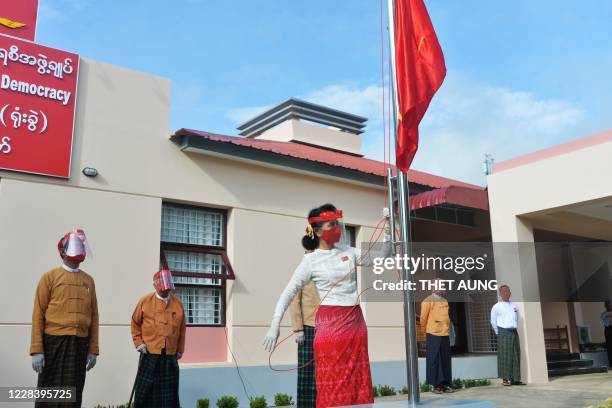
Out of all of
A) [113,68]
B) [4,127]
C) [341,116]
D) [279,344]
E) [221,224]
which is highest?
[341,116]

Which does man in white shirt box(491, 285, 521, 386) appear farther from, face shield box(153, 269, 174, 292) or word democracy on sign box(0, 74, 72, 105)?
word democracy on sign box(0, 74, 72, 105)

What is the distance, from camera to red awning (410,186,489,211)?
377 inches

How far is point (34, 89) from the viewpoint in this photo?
23.0 feet

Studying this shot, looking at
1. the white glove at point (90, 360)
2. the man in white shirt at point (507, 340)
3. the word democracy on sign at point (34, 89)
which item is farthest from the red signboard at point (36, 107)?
the man in white shirt at point (507, 340)

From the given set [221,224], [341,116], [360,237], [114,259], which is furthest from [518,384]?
[341,116]

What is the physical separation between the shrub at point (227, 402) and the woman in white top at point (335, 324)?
3.61m

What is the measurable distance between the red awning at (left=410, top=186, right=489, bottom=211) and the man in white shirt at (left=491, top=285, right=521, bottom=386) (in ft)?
4.95

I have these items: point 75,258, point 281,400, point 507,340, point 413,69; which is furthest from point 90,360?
point 507,340

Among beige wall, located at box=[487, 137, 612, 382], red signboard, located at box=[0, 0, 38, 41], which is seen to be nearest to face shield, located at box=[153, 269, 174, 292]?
red signboard, located at box=[0, 0, 38, 41]

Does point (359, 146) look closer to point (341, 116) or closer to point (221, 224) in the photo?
point (341, 116)

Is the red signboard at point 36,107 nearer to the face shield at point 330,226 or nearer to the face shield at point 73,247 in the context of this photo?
the face shield at point 73,247

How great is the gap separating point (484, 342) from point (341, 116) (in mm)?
7899

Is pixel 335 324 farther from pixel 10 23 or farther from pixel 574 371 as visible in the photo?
pixel 574 371

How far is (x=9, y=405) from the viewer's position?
634 cm
